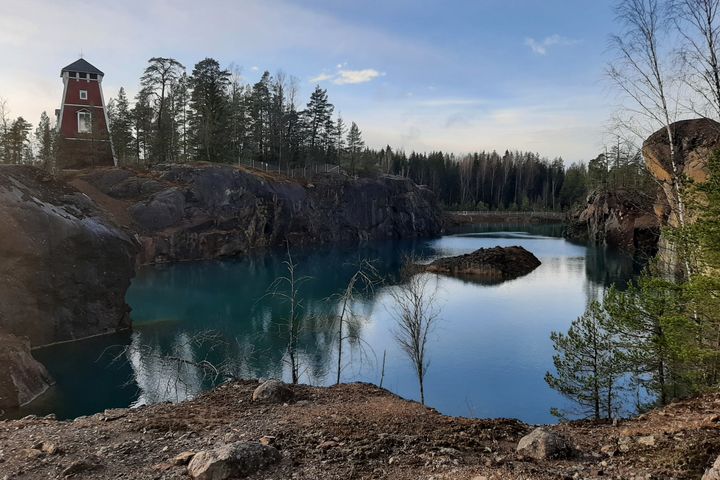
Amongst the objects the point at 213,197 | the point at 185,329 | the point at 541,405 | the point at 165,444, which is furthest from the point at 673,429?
the point at 213,197

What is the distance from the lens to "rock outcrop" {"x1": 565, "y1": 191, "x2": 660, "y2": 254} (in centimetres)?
6334

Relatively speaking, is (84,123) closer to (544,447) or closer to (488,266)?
(488,266)

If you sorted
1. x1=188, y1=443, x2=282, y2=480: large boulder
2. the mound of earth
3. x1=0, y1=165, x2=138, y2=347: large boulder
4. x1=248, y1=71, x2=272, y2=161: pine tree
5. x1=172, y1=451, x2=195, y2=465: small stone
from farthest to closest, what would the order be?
x1=248, y1=71, x2=272, y2=161: pine tree
x1=0, y1=165, x2=138, y2=347: large boulder
x1=172, y1=451, x2=195, y2=465: small stone
x1=188, y1=443, x2=282, y2=480: large boulder
the mound of earth

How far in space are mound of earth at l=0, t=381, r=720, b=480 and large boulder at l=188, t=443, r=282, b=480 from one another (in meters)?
0.07

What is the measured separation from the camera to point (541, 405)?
17.0 m

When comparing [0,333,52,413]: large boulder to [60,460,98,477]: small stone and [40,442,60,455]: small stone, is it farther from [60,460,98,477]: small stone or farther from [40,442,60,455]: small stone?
[60,460,98,477]: small stone

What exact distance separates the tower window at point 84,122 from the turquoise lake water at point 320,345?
19884 millimetres

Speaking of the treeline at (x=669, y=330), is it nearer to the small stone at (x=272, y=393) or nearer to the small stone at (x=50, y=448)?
the small stone at (x=272, y=393)

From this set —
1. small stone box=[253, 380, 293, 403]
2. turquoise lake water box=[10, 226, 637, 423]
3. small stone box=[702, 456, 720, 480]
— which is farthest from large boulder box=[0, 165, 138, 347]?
small stone box=[702, 456, 720, 480]

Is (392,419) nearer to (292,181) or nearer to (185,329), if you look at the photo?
(185,329)

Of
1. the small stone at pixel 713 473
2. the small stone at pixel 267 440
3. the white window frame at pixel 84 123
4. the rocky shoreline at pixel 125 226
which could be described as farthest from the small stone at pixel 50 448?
the white window frame at pixel 84 123

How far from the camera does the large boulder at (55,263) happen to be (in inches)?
850

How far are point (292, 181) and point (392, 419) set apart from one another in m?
64.3

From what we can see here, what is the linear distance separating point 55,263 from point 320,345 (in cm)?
1341
